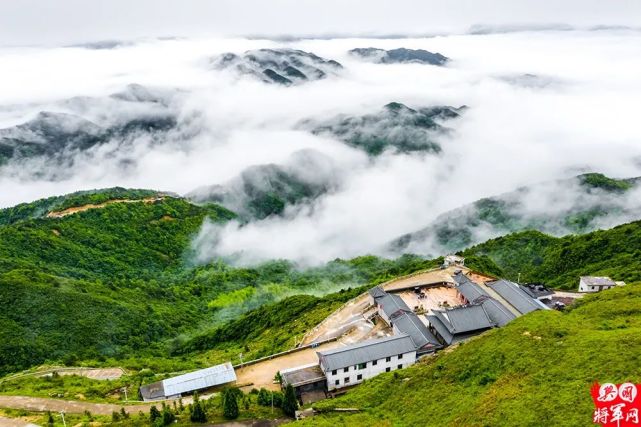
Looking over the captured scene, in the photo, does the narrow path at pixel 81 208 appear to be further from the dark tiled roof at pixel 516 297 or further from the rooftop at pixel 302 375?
the dark tiled roof at pixel 516 297

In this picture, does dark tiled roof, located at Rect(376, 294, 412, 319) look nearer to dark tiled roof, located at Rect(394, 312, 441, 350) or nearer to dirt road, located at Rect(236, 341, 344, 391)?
dark tiled roof, located at Rect(394, 312, 441, 350)

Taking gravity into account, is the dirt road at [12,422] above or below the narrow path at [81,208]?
below

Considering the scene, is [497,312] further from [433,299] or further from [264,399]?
[264,399]

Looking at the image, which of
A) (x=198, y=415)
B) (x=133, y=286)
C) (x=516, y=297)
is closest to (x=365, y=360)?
(x=198, y=415)

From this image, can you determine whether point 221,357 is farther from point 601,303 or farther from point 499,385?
point 601,303

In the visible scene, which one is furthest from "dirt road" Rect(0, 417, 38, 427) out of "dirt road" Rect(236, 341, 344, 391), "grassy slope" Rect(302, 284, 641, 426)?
"grassy slope" Rect(302, 284, 641, 426)

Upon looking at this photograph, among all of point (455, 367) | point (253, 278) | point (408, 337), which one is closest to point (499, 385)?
point (455, 367)

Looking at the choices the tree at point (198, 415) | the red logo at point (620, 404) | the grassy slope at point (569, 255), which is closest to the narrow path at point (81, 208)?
the grassy slope at point (569, 255)
